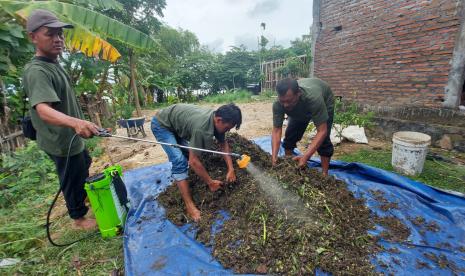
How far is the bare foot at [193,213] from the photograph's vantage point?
264 cm

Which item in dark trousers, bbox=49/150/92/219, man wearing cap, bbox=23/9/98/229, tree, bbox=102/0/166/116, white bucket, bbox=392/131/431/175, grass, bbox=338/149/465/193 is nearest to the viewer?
man wearing cap, bbox=23/9/98/229

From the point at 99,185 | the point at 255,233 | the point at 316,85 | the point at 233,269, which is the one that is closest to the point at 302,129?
the point at 316,85

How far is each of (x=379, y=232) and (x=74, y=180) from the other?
308cm

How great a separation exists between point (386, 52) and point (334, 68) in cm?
141

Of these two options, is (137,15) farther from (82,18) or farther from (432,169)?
(432,169)

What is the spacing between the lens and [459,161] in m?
4.03

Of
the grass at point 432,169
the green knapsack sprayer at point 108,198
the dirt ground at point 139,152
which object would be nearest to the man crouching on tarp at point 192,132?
the green knapsack sprayer at point 108,198

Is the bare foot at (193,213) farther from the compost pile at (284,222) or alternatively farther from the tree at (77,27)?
the tree at (77,27)

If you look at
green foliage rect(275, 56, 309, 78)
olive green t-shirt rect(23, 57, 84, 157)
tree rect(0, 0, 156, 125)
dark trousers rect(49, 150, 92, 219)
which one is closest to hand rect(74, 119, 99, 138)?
olive green t-shirt rect(23, 57, 84, 157)

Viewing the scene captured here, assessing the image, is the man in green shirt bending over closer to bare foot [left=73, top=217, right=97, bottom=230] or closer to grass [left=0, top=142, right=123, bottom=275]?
grass [left=0, top=142, right=123, bottom=275]

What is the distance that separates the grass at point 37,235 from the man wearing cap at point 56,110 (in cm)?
34

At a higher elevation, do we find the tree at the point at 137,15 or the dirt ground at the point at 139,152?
the tree at the point at 137,15

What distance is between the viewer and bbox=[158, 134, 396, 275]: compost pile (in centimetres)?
200

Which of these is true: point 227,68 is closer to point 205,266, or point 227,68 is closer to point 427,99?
point 427,99
